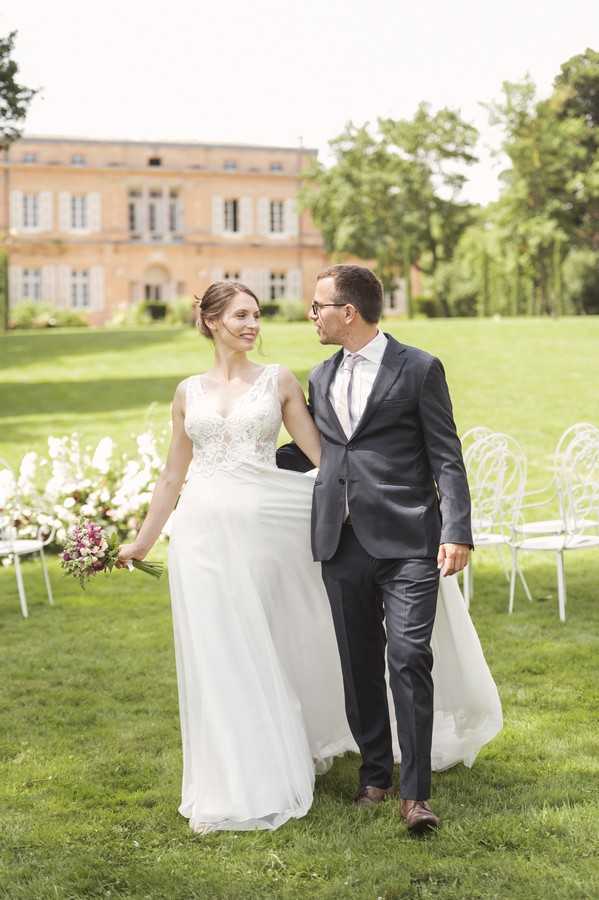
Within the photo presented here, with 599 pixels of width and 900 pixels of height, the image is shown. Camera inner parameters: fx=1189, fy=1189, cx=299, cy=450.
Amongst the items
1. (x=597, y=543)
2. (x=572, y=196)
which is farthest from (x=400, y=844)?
(x=572, y=196)

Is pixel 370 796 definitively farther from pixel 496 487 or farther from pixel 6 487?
pixel 6 487

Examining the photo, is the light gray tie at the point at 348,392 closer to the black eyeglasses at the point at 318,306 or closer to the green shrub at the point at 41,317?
the black eyeglasses at the point at 318,306

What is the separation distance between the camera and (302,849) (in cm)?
402

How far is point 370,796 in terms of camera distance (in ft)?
14.4

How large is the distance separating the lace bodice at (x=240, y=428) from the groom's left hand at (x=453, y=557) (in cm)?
80

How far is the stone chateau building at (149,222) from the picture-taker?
164ft

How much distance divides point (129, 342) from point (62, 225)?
22.6 m

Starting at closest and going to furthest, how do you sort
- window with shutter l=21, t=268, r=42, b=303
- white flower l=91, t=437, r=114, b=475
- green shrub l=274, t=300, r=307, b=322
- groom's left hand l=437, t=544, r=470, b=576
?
groom's left hand l=437, t=544, r=470, b=576
white flower l=91, t=437, r=114, b=475
green shrub l=274, t=300, r=307, b=322
window with shutter l=21, t=268, r=42, b=303

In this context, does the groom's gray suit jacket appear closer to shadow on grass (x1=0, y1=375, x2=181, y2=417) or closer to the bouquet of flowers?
the bouquet of flowers

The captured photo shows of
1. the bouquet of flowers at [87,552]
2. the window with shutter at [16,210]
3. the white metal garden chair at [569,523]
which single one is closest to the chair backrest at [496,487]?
the white metal garden chair at [569,523]

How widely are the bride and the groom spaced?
218 mm

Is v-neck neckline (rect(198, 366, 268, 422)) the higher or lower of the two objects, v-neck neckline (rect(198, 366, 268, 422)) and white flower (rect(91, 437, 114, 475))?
the higher

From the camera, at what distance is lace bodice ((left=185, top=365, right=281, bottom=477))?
14.5 ft

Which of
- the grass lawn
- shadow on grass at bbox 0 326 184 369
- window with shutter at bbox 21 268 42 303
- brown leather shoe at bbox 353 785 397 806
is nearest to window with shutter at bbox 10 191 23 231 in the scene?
window with shutter at bbox 21 268 42 303
